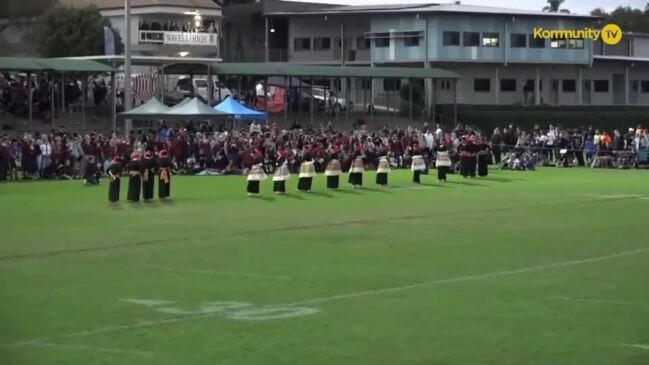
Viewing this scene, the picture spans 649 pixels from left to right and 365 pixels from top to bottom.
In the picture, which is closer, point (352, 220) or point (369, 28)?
point (352, 220)

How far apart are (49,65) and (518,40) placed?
54.2 m

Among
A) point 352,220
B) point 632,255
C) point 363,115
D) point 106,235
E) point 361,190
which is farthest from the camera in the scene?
point 363,115

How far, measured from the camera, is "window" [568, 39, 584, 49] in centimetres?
9681

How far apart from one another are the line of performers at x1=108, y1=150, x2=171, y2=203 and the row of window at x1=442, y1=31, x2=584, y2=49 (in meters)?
62.6

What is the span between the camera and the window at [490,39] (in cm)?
9400

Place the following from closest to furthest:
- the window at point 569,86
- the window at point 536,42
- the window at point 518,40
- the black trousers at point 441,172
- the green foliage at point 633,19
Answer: the black trousers at point 441,172, the window at point 518,40, the window at point 536,42, the window at point 569,86, the green foliage at point 633,19

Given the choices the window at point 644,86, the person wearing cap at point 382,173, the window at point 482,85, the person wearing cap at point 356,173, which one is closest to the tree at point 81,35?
the window at point 482,85

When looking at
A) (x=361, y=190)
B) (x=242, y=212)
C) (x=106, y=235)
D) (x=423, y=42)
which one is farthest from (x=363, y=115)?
(x=106, y=235)

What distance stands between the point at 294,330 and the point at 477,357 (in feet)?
7.55

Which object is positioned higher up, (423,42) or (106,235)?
(423,42)

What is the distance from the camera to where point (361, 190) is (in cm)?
3672

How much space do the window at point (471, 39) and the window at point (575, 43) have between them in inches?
349

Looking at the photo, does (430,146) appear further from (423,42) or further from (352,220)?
(423,42)

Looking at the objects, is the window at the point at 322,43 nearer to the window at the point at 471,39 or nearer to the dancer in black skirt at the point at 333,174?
the window at the point at 471,39
